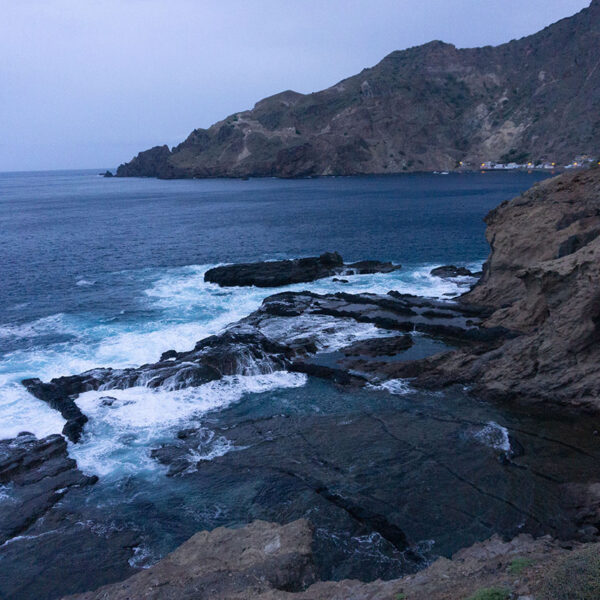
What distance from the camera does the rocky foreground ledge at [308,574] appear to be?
947 cm

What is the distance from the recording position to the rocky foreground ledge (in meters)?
9.47

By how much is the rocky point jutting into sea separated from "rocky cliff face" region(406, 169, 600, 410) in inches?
4.1

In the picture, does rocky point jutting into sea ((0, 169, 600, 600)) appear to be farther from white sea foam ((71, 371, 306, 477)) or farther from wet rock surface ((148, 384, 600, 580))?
white sea foam ((71, 371, 306, 477))

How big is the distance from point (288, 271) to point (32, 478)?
3376 cm

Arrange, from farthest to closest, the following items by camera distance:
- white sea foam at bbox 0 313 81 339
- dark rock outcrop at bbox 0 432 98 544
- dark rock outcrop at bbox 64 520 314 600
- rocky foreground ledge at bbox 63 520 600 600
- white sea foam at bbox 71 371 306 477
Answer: white sea foam at bbox 0 313 81 339 < white sea foam at bbox 71 371 306 477 < dark rock outcrop at bbox 0 432 98 544 < dark rock outcrop at bbox 64 520 314 600 < rocky foreground ledge at bbox 63 520 600 600

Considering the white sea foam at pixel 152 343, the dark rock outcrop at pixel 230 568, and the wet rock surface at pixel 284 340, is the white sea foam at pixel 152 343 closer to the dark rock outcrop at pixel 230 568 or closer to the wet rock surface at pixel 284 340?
the wet rock surface at pixel 284 340

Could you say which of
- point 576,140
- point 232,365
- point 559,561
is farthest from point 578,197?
point 576,140

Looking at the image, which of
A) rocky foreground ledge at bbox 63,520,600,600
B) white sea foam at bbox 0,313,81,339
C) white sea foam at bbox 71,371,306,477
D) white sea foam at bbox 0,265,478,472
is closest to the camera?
rocky foreground ledge at bbox 63,520,600,600

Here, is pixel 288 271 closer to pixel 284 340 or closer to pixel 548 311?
pixel 284 340

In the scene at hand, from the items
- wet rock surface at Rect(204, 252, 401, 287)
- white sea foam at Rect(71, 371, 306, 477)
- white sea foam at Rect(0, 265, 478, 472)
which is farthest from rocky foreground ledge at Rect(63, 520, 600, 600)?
wet rock surface at Rect(204, 252, 401, 287)

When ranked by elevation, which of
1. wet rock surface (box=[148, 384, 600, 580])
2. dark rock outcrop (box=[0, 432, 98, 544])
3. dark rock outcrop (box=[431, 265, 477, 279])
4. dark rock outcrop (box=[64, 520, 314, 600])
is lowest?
dark rock outcrop (box=[0, 432, 98, 544])

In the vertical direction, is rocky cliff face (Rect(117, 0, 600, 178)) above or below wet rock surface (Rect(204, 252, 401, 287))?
above

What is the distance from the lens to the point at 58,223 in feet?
309

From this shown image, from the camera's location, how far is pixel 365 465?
771 inches
